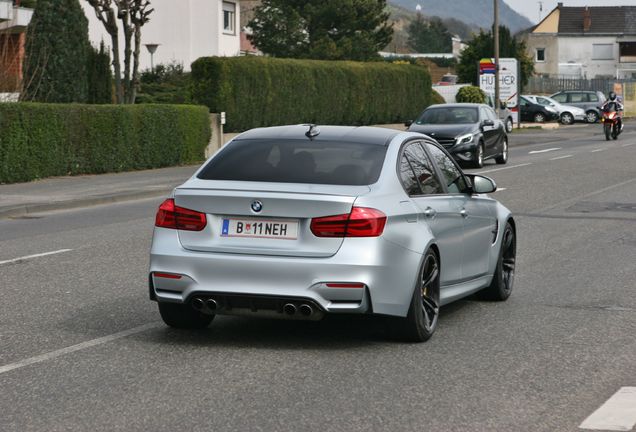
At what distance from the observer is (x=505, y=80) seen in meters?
59.1

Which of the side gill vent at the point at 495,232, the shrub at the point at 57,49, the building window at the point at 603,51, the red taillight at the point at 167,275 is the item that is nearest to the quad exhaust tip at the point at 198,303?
the red taillight at the point at 167,275

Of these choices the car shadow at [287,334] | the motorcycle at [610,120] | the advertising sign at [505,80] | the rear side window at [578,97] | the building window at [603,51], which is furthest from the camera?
the building window at [603,51]

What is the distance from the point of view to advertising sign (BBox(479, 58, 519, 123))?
57.4 m

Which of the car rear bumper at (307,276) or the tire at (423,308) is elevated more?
the car rear bumper at (307,276)

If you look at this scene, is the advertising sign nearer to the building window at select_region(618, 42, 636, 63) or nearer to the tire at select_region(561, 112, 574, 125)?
the tire at select_region(561, 112, 574, 125)

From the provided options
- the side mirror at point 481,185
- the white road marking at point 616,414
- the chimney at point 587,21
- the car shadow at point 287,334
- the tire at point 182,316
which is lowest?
the car shadow at point 287,334

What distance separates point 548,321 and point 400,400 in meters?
3.03

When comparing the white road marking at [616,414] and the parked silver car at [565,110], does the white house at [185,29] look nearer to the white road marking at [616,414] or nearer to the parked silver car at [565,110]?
the parked silver car at [565,110]

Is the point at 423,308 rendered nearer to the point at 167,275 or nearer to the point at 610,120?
the point at 167,275

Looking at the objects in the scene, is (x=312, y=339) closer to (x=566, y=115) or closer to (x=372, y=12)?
(x=566, y=115)

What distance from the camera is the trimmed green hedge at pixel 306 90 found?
121ft

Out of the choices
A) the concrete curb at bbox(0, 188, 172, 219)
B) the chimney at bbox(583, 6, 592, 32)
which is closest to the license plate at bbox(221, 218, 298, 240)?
the concrete curb at bbox(0, 188, 172, 219)

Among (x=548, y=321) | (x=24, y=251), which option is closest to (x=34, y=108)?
(x=24, y=251)

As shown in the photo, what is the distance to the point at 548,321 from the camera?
31.4ft
